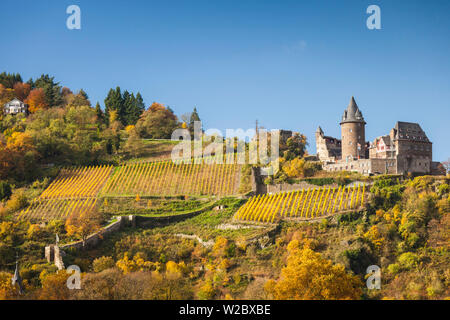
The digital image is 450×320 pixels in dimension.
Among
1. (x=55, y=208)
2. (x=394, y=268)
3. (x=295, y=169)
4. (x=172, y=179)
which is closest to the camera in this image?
(x=394, y=268)

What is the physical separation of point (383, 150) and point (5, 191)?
37113mm

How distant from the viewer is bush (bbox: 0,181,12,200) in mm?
50250

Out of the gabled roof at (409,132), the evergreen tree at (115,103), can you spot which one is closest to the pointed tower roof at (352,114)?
the gabled roof at (409,132)

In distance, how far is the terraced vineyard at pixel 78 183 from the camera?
164ft

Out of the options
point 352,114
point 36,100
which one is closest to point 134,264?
point 352,114

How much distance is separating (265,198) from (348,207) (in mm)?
8519

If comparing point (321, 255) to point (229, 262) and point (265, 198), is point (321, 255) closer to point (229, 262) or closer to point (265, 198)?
point (229, 262)

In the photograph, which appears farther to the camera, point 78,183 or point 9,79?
point 9,79

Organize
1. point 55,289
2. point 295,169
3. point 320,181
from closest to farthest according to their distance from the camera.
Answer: point 55,289 → point 320,181 → point 295,169

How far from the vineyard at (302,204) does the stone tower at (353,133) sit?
8071 mm

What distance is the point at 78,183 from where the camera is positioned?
53.3 m

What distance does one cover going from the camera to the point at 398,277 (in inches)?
1237

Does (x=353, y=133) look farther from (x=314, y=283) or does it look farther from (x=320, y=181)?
(x=314, y=283)

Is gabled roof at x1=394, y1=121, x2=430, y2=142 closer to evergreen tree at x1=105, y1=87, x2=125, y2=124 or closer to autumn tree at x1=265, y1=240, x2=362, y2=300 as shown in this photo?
autumn tree at x1=265, y1=240, x2=362, y2=300
